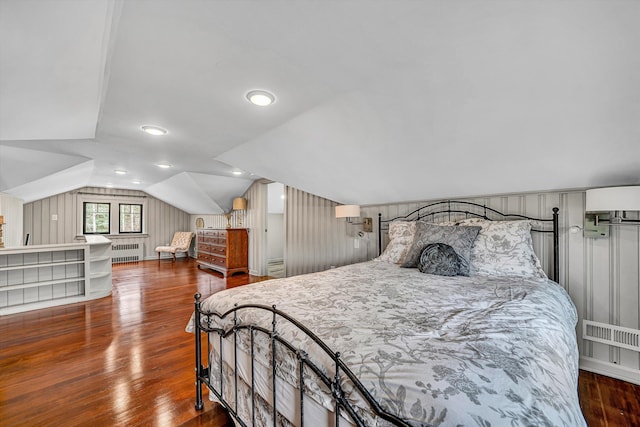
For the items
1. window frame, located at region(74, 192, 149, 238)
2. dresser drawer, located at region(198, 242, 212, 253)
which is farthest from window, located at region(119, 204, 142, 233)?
dresser drawer, located at region(198, 242, 212, 253)

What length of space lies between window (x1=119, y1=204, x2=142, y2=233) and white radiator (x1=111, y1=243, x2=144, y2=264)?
448mm

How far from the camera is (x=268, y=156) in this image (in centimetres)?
326

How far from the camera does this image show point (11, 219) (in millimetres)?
5008

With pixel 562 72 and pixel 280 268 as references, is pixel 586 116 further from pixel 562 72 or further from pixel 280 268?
pixel 280 268

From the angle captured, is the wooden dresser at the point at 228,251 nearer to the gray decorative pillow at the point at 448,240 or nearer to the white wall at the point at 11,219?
the white wall at the point at 11,219

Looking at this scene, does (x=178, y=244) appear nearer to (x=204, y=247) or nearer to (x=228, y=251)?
(x=204, y=247)

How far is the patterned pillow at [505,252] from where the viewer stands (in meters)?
2.11

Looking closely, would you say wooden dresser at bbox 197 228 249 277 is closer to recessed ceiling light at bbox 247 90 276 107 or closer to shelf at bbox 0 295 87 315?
shelf at bbox 0 295 87 315

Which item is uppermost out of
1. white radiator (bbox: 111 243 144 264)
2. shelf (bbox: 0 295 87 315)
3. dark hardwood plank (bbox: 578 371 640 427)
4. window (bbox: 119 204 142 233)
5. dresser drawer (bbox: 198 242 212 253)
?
window (bbox: 119 204 142 233)

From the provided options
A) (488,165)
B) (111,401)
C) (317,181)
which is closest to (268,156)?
(317,181)

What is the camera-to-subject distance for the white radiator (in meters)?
7.58

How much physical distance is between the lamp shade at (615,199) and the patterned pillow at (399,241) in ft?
4.56

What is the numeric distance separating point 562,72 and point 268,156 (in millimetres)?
2649

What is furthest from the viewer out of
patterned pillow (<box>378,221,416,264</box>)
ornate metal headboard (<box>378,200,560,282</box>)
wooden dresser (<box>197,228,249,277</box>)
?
wooden dresser (<box>197,228,249,277</box>)
